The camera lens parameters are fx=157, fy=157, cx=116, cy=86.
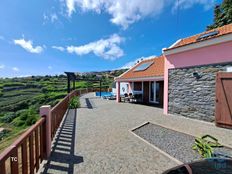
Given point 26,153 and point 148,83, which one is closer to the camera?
point 26,153

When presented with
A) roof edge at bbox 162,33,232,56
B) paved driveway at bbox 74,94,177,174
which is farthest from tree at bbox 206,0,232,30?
paved driveway at bbox 74,94,177,174

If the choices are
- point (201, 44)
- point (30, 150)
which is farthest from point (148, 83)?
point (30, 150)

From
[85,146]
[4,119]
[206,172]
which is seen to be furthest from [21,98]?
[206,172]

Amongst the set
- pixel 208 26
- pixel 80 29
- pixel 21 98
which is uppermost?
pixel 208 26

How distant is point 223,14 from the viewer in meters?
18.1

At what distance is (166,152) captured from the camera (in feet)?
14.1

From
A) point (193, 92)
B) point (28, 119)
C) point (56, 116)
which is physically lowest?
point (28, 119)

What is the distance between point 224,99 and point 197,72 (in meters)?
1.74

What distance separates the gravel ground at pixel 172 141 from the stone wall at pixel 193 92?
242 centimetres

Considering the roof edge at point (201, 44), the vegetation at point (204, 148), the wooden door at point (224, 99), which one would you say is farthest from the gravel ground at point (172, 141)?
the roof edge at point (201, 44)

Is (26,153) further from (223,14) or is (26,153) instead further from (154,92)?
(223,14)

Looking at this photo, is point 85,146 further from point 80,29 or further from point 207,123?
point 80,29

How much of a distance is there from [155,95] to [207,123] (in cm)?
775

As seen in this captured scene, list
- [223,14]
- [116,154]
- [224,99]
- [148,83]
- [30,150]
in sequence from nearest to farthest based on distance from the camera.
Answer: [30,150] < [116,154] < [224,99] < [148,83] < [223,14]
